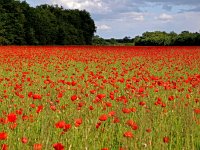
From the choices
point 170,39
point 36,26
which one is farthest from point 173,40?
point 36,26

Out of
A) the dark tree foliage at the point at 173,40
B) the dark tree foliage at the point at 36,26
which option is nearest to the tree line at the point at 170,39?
the dark tree foliage at the point at 173,40

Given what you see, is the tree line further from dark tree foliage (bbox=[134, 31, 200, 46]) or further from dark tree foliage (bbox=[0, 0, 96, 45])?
dark tree foliage (bbox=[0, 0, 96, 45])

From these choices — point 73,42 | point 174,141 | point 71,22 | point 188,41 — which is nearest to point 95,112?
point 174,141

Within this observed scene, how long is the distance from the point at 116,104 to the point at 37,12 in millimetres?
58377

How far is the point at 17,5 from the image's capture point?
58.9m

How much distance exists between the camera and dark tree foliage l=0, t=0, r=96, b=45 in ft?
184

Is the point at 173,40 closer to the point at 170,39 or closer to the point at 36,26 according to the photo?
the point at 170,39

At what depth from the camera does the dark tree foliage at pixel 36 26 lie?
5616 cm

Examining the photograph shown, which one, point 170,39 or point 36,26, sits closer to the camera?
point 170,39

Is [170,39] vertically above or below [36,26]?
below

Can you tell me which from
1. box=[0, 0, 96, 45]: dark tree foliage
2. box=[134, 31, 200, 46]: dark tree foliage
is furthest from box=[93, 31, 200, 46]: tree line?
box=[0, 0, 96, 45]: dark tree foliage

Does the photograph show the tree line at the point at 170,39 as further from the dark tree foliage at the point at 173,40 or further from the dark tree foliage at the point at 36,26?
the dark tree foliage at the point at 36,26

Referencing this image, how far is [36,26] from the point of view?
62406mm

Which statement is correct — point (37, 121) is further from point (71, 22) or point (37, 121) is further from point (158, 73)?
point (71, 22)
